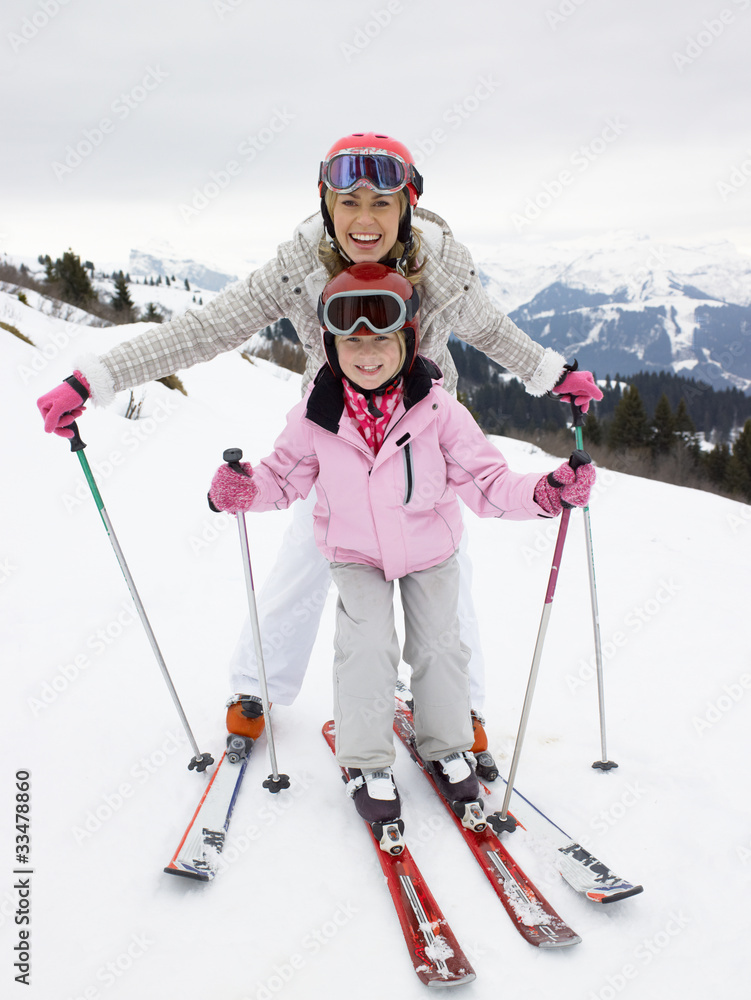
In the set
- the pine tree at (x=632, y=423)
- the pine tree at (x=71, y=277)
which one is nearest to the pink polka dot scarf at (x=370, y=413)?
the pine tree at (x=71, y=277)

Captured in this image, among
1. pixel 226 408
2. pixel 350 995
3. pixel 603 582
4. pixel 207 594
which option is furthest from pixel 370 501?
pixel 226 408

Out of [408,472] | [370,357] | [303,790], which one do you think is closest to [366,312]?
[370,357]

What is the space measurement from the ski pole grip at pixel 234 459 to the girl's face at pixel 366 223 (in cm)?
80

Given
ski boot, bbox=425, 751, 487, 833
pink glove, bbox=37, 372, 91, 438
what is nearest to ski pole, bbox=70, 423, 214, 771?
pink glove, bbox=37, 372, 91, 438

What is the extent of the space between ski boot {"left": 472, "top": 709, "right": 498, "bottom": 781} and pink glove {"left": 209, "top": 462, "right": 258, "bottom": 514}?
1371mm

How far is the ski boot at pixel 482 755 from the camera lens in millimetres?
2494

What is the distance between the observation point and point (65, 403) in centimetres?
214

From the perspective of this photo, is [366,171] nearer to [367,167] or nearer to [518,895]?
[367,167]

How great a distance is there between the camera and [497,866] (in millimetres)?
2021

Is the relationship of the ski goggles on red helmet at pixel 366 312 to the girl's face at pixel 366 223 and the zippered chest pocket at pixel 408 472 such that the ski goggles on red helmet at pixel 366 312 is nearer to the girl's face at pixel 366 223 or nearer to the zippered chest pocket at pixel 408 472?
the girl's face at pixel 366 223

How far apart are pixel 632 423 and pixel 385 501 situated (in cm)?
4757

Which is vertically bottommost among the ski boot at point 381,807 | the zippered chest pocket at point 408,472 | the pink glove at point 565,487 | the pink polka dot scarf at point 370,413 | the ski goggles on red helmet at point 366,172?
the ski boot at point 381,807

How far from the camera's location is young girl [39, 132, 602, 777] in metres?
2.10

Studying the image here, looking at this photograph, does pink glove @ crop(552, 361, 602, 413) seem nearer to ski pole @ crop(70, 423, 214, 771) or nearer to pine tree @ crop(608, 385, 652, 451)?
ski pole @ crop(70, 423, 214, 771)
